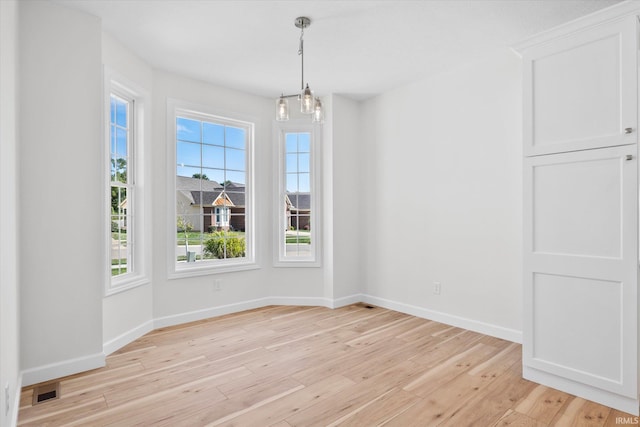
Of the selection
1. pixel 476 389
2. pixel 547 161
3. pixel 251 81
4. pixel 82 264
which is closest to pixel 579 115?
pixel 547 161

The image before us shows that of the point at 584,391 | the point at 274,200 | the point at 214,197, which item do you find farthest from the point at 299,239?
the point at 584,391

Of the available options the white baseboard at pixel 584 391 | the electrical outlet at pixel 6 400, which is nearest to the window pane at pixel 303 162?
the white baseboard at pixel 584 391

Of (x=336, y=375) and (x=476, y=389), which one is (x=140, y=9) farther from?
(x=476, y=389)

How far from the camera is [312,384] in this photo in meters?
2.59

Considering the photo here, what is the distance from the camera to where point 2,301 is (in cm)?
181

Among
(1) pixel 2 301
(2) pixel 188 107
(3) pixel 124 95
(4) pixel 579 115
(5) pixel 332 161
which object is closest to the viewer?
(1) pixel 2 301

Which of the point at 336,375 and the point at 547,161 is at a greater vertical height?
the point at 547,161

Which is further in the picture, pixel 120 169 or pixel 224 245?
pixel 224 245

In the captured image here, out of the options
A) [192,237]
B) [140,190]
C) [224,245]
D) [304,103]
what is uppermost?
[304,103]

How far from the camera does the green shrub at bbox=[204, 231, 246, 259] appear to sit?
435 cm

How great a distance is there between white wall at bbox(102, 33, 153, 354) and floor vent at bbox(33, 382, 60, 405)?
530mm

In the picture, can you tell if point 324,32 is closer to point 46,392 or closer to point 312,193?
point 312,193

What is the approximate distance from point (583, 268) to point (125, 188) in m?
3.84

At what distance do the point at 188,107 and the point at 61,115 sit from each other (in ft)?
4.97
